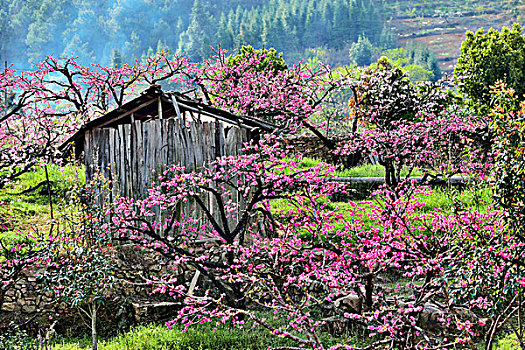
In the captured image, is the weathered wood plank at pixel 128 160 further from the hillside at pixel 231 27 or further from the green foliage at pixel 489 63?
the hillside at pixel 231 27

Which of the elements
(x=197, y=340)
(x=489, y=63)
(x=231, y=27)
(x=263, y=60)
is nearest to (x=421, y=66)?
(x=231, y=27)

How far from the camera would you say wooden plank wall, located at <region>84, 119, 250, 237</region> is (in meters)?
7.88

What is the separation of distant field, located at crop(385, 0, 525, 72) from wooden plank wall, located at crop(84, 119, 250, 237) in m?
75.5

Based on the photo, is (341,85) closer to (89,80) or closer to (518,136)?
(89,80)

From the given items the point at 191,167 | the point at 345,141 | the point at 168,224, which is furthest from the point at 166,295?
the point at 345,141

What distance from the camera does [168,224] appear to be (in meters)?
7.73

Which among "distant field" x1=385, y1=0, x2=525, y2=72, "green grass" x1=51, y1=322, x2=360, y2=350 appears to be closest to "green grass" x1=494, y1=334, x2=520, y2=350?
"green grass" x1=51, y1=322, x2=360, y2=350

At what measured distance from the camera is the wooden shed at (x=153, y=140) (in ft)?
25.9

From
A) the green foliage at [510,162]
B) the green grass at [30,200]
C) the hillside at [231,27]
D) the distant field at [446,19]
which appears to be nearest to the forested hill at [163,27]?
the hillside at [231,27]

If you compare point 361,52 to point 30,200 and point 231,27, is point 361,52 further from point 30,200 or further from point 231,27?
point 30,200

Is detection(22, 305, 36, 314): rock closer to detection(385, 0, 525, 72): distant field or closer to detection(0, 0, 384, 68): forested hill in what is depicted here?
detection(0, 0, 384, 68): forested hill

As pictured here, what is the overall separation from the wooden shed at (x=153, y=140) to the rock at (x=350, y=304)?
120 inches

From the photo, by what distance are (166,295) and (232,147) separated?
276 cm

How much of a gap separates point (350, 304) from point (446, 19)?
97040 mm
